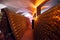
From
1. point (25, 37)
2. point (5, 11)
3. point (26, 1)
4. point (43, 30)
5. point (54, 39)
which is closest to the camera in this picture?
point (54, 39)

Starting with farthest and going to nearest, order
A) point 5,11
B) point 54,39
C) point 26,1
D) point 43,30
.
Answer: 1. point 26,1
2. point 5,11
3. point 43,30
4. point 54,39

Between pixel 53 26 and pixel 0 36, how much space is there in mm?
258

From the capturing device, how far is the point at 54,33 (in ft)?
1.67

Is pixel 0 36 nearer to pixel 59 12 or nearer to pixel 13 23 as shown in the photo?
pixel 13 23

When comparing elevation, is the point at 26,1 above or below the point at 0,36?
above

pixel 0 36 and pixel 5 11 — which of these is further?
pixel 5 11

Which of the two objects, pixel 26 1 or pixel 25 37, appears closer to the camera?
pixel 25 37

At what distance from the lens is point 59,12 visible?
512mm

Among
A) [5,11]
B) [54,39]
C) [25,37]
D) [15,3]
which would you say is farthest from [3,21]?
[15,3]

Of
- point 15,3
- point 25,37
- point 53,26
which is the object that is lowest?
point 25,37

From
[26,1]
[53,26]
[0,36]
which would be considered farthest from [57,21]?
[26,1]

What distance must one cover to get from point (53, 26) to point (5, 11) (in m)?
0.31

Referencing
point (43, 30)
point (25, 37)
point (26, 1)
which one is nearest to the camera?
point (43, 30)

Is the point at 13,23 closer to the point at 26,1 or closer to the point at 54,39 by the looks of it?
the point at 54,39
